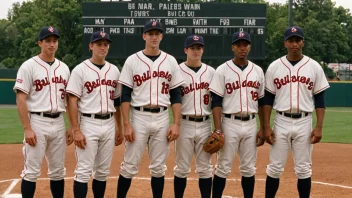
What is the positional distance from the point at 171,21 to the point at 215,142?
10432 mm

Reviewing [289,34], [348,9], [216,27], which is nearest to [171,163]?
[289,34]

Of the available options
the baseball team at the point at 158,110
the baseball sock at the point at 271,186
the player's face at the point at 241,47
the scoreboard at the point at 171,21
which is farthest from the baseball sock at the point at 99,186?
the scoreboard at the point at 171,21

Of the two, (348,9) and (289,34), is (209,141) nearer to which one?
(289,34)

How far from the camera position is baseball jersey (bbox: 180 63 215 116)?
4984mm

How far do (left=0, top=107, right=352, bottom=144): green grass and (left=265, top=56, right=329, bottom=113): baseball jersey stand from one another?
6269 millimetres

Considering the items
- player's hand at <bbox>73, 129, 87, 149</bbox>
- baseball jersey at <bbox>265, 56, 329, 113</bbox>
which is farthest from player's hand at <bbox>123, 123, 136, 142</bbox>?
baseball jersey at <bbox>265, 56, 329, 113</bbox>

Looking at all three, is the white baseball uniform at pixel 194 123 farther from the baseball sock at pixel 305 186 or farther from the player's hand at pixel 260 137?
the baseball sock at pixel 305 186

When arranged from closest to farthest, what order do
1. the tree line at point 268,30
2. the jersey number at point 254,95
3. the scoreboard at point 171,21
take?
the jersey number at point 254,95 < the scoreboard at point 171,21 < the tree line at point 268,30

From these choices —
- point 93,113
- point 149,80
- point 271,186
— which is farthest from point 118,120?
point 271,186

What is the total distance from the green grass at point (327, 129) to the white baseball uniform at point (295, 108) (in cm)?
627

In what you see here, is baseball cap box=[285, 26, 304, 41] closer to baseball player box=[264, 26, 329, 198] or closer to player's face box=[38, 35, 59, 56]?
baseball player box=[264, 26, 329, 198]

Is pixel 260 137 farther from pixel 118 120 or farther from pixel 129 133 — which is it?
pixel 118 120

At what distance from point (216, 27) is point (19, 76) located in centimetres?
1078

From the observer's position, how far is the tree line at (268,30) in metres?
30.5
